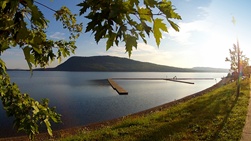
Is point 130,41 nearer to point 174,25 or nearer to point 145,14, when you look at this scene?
point 145,14

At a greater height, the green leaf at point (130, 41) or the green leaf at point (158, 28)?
the green leaf at point (158, 28)

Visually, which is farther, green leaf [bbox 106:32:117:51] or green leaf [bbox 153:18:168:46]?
green leaf [bbox 106:32:117:51]

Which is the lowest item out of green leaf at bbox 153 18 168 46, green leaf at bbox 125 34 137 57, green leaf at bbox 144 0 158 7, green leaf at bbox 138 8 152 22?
green leaf at bbox 125 34 137 57

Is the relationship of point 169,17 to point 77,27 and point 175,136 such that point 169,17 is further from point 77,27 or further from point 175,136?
point 175,136

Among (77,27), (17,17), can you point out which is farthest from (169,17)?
(77,27)

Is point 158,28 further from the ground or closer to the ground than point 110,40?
further from the ground

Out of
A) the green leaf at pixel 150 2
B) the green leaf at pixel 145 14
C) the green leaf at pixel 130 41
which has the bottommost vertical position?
the green leaf at pixel 130 41

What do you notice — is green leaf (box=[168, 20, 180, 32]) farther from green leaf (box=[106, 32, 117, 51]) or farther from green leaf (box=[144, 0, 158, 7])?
green leaf (box=[106, 32, 117, 51])

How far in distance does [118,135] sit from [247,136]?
604cm

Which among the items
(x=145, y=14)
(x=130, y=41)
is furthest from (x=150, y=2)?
(x=130, y=41)

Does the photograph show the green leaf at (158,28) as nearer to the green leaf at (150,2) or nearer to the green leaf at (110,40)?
the green leaf at (150,2)

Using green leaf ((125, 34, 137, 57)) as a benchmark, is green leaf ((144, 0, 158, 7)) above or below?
above

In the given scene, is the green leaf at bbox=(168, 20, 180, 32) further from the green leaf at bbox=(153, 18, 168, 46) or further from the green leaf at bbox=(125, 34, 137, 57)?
the green leaf at bbox=(125, 34, 137, 57)

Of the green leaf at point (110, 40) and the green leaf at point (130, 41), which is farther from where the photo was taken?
the green leaf at point (110, 40)
